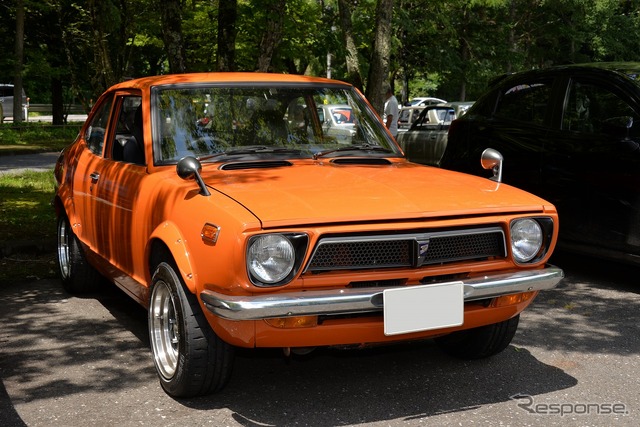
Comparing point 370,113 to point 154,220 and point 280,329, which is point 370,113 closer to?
point 154,220

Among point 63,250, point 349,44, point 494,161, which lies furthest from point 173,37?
point 349,44

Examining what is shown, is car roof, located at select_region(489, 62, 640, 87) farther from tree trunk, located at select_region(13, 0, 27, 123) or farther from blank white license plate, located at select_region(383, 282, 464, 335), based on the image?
tree trunk, located at select_region(13, 0, 27, 123)

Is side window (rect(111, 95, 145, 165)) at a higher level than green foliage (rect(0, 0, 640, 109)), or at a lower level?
lower

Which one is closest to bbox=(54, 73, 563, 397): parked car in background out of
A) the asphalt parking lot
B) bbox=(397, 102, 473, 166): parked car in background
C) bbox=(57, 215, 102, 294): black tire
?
the asphalt parking lot

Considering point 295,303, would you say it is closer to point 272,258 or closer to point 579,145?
point 272,258

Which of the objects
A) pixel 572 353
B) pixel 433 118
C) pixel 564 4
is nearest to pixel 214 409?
pixel 572 353

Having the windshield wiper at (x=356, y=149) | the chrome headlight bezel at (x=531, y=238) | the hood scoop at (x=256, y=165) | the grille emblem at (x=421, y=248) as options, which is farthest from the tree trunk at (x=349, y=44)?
the grille emblem at (x=421, y=248)

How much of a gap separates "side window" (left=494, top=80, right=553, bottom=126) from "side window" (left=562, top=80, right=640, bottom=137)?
275 millimetres

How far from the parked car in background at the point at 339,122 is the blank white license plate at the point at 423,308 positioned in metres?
1.75

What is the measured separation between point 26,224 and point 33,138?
1713 centimetres

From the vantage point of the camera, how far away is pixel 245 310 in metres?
3.60

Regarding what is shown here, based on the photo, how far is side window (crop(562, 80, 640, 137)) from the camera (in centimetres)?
659

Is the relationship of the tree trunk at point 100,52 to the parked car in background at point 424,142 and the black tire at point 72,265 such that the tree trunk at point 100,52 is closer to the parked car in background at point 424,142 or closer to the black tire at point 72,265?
the parked car in background at point 424,142

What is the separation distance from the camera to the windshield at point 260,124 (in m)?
4.94
